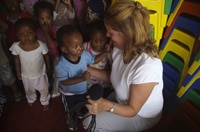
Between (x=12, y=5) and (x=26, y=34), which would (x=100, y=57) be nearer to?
(x=26, y=34)

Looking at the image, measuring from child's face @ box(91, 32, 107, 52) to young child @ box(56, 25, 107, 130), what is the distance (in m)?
0.06

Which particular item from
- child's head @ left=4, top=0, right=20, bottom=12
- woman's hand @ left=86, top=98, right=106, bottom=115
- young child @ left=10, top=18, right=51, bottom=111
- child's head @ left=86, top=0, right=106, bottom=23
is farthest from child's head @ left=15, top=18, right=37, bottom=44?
woman's hand @ left=86, top=98, right=106, bottom=115

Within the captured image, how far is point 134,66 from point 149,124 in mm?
432

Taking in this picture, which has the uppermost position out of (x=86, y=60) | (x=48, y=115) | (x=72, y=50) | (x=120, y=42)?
(x=120, y=42)

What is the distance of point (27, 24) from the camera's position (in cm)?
169

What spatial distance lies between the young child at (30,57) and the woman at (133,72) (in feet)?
2.59

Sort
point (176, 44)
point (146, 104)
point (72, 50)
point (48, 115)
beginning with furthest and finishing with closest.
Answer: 1. point (48, 115)
2. point (176, 44)
3. point (72, 50)
4. point (146, 104)

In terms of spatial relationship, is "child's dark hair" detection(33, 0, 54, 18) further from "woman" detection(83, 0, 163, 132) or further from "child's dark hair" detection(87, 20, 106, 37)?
"woman" detection(83, 0, 163, 132)

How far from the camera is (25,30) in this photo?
1.69 metres

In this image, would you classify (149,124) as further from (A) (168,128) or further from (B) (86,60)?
(B) (86,60)

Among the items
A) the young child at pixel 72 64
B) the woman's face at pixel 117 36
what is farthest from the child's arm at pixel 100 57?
the woman's face at pixel 117 36

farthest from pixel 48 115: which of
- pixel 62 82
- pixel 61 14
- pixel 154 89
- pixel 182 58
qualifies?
pixel 182 58

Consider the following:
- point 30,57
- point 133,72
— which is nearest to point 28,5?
point 30,57

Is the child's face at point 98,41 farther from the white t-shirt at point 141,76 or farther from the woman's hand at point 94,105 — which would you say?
the woman's hand at point 94,105
